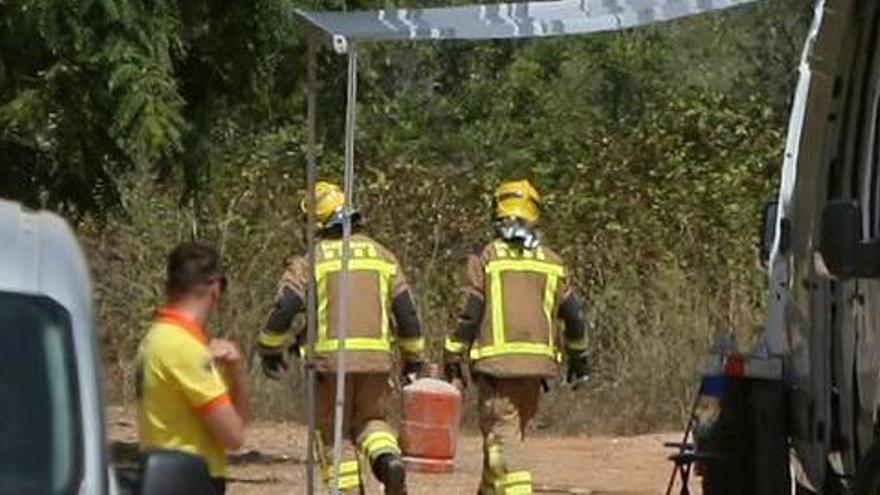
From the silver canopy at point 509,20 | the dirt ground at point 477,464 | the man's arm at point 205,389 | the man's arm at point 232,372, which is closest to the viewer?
the man's arm at point 205,389

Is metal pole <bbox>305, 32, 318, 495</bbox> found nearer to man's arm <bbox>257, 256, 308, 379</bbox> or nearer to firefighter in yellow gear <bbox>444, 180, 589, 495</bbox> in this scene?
man's arm <bbox>257, 256, 308, 379</bbox>

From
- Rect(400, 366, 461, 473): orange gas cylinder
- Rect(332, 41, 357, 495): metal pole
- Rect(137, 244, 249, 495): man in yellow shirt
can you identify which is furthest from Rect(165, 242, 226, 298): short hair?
Rect(400, 366, 461, 473): orange gas cylinder

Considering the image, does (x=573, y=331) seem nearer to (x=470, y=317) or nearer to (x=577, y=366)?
(x=577, y=366)

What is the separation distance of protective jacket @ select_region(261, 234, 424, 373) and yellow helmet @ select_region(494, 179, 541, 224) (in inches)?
23.5

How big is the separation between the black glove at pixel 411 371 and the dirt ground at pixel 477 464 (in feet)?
4.17

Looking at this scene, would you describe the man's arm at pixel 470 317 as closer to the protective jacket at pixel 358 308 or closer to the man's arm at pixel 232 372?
the protective jacket at pixel 358 308

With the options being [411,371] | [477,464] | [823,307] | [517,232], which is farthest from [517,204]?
[477,464]

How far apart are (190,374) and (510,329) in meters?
4.39

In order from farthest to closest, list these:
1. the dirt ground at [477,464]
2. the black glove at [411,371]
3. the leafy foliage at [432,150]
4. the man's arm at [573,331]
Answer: the dirt ground at [477,464] → the leafy foliage at [432,150] → the black glove at [411,371] → the man's arm at [573,331]

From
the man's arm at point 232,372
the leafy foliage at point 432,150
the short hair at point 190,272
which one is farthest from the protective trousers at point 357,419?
the short hair at point 190,272

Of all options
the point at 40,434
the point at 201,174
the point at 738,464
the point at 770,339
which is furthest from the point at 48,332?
the point at 201,174

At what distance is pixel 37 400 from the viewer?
5312mm

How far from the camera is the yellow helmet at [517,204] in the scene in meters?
12.1

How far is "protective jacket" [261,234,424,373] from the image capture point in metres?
12.0
